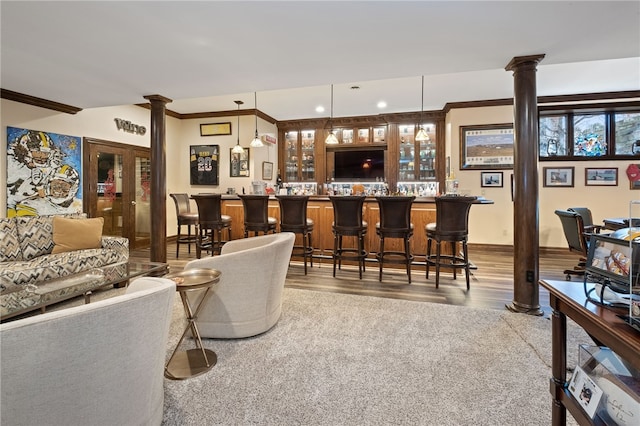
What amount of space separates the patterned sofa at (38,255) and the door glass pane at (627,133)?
816 centimetres

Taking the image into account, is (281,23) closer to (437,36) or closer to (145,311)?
(437,36)

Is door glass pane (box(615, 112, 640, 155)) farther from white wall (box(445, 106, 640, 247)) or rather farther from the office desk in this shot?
the office desk

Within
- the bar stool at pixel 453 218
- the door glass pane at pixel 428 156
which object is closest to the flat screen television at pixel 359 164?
the door glass pane at pixel 428 156

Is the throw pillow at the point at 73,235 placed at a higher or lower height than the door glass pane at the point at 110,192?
lower

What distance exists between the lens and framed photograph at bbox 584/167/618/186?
5.45 m

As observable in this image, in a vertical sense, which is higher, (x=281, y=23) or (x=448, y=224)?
(x=281, y=23)

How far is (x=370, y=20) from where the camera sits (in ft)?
7.74

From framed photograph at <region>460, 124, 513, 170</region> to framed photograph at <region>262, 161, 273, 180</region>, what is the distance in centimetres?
418

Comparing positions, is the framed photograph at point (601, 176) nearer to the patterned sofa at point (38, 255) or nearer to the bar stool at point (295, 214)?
the bar stool at point (295, 214)

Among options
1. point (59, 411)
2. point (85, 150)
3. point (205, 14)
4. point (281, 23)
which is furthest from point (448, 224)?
point (85, 150)

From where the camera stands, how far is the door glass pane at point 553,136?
18.6 feet

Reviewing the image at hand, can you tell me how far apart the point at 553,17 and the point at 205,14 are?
2601mm

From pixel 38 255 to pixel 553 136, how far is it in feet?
26.3

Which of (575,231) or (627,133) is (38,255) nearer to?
(575,231)
